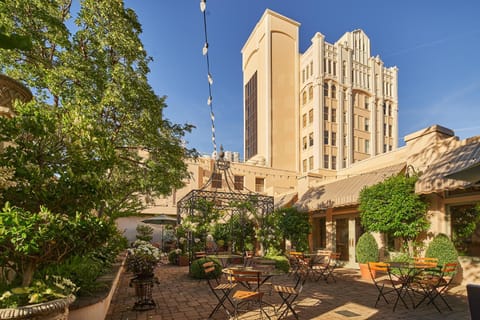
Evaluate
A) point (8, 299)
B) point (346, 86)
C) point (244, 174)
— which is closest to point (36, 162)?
point (8, 299)

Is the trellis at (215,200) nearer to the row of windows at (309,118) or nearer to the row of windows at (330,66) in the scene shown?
the row of windows at (309,118)

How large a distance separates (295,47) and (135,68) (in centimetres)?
3008

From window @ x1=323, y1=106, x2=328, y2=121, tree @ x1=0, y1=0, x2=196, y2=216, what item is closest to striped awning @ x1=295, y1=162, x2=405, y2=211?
tree @ x1=0, y1=0, x2=196, y2=216

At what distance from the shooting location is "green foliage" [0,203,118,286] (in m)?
2.53

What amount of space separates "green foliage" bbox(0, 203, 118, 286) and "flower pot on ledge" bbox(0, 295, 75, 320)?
43 centimetres

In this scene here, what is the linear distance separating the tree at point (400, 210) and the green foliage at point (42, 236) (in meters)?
8.06

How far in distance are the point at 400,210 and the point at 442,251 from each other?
1.46 meters

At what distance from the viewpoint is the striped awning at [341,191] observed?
426 inches

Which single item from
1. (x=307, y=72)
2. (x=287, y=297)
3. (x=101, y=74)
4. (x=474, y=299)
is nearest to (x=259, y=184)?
(x=307, y=72)

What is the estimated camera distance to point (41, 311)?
2656 millimetres

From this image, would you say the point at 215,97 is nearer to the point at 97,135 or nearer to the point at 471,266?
the point at 97,135

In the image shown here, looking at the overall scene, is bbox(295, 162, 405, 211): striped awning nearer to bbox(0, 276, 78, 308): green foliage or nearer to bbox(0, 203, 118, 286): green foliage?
bbox(0, 203, 118, 286): green foliage

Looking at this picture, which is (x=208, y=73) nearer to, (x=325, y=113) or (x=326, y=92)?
(x=325, y=113)

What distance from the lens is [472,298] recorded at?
2.73 meters
